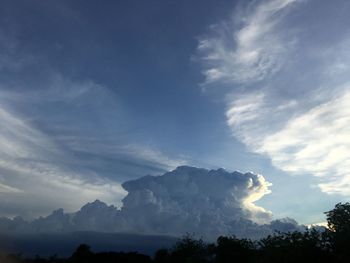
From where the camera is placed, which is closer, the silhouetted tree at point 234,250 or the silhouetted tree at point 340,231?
the silhouetted tree at point 340,231

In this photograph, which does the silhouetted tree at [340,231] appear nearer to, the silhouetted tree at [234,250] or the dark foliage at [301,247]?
the dark foliage at [301,247]

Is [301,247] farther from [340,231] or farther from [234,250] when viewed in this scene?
[234,250]

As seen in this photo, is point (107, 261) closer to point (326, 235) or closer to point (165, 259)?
point (165, 259)

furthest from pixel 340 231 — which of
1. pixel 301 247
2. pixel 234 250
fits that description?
pixel 234 250

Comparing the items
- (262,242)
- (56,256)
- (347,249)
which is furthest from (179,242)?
(347,249)

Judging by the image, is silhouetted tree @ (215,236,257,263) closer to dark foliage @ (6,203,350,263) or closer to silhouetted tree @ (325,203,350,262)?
dark foliage @ (6,203,350,263)

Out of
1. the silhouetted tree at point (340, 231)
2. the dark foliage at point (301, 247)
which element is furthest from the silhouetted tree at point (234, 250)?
the silhouetted tree at point (340, 231)

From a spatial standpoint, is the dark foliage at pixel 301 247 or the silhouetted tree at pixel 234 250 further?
the silhouetted tree at pixel 234 250

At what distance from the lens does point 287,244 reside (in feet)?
291

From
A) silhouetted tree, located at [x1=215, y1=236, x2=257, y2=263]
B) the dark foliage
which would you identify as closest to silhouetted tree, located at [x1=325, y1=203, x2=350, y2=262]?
the dark foliage

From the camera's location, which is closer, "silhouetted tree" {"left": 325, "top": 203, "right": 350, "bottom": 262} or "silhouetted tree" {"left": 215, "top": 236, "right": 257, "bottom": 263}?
"silhouetted tree" {"left": 325, "top": 203, "right": 350, "bottom": 262}

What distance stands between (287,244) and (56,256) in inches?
5041

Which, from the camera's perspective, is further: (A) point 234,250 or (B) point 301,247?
(A) point 234,250

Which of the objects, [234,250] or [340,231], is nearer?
[340,231]
